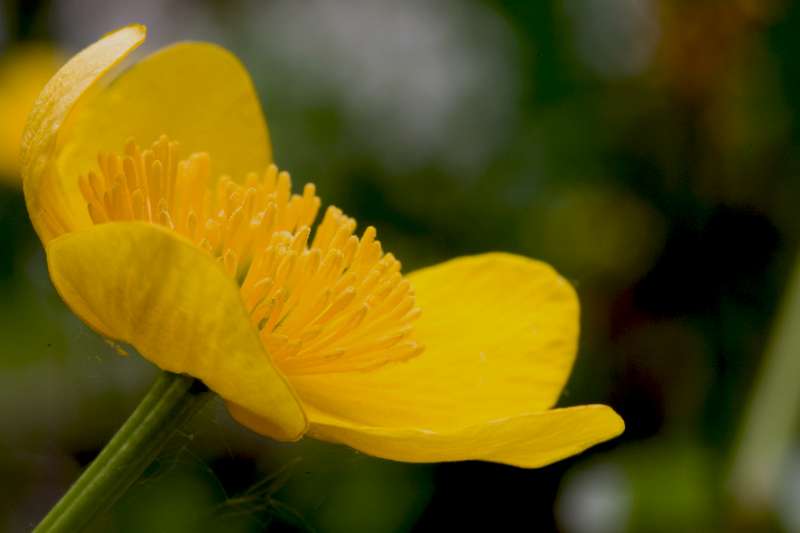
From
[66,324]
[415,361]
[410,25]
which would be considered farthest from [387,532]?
[410,25]

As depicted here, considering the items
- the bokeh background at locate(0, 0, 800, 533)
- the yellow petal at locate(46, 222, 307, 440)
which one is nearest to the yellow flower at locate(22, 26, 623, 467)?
the yellow petal at locate(46, 222, 307, 440)

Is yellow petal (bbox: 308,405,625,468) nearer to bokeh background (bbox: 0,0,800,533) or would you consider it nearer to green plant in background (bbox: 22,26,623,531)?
green plant in background (bbox: 22,26,623,531)

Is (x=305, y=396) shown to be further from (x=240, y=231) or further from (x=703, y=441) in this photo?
(x=703, y=441)

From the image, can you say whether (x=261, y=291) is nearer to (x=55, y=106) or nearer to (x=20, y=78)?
(x=55, y=106)

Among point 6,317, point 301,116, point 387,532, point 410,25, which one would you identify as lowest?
point 6,317

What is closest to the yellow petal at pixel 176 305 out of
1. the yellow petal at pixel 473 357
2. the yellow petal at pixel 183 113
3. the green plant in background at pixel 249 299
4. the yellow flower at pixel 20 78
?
the green plant in background at pixel 249 299

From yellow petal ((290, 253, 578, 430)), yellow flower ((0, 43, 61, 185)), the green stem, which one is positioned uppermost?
Result: the green stem

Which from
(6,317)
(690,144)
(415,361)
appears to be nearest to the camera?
(415,361)
